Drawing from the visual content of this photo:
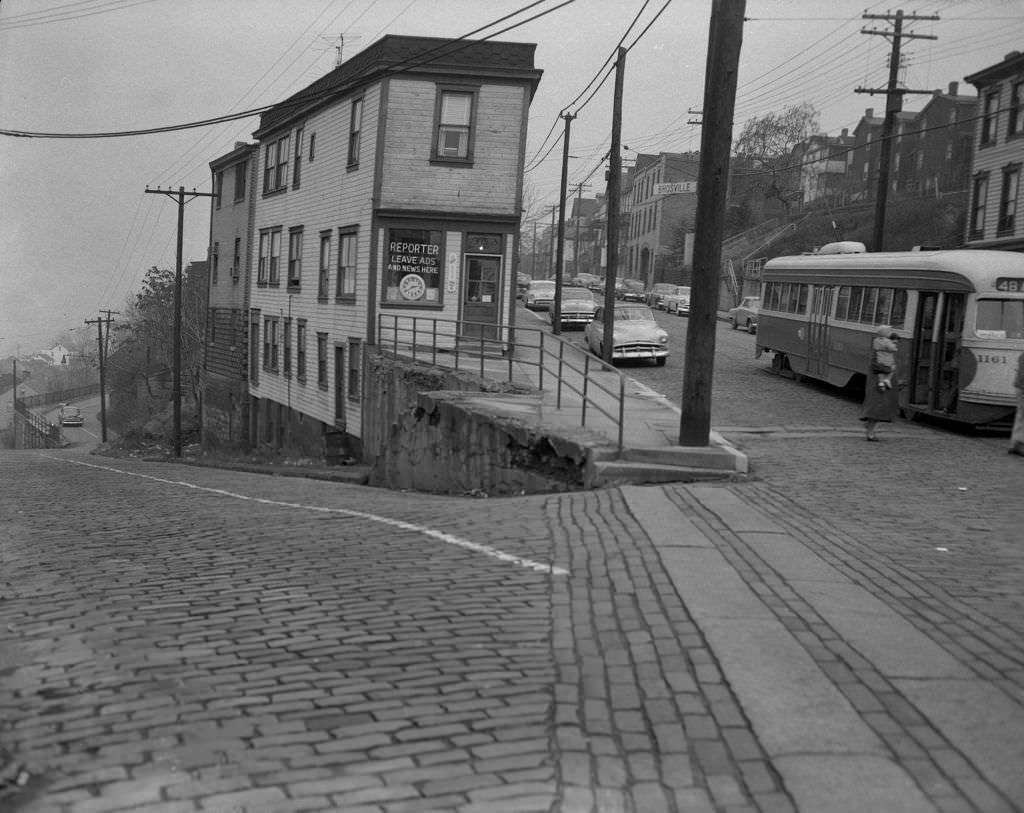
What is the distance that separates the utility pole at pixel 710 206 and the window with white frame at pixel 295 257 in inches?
900

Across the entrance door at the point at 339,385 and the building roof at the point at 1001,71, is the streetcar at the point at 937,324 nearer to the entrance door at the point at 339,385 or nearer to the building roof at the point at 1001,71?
the entrance door at the point at 339,385

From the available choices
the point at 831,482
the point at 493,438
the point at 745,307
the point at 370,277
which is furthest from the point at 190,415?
the point at 831,482

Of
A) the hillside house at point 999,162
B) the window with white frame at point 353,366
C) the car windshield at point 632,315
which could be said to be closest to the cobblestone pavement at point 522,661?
the window with white frame at point 353,366

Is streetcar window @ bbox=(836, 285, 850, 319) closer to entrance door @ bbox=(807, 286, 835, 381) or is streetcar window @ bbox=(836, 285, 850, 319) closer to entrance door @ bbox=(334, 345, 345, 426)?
entrance door @ bbox=(807, 286, 835, 381)

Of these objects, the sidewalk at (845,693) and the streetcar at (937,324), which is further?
the streetcar at (937,324)

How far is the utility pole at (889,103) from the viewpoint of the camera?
111 feet

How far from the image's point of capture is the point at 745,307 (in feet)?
163

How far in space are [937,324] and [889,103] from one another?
760 inches

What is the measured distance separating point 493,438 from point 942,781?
10852 mm

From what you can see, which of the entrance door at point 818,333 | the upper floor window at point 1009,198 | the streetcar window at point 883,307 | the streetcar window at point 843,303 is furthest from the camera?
the upper floor window at point 1009,198

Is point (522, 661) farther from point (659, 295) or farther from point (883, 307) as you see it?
point (659, 295)

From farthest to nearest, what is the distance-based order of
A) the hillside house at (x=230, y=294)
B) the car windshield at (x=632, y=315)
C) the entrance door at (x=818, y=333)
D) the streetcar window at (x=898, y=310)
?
the hillside house at (x=230, y=294) < the car windshield at (x=632, y=315) < the entrance door at (x=818, y=333) < the streetcar window at (x=898, y=310)

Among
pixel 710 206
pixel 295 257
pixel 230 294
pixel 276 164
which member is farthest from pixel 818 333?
pixel 230 294

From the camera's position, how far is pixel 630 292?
6588 cm
